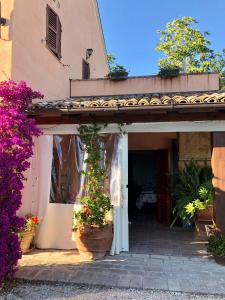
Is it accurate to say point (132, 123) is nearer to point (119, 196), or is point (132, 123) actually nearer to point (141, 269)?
point (119, 196)

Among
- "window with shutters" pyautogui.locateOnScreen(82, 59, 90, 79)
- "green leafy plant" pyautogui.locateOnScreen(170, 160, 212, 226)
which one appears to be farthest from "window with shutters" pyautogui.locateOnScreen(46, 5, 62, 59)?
"green leafy plant" pyautogui.locateOnScreen(170, 160, 212, 226)

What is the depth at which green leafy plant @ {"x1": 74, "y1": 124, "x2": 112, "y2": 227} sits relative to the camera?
273 inches

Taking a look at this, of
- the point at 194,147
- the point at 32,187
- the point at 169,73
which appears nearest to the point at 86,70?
the point at 169,73

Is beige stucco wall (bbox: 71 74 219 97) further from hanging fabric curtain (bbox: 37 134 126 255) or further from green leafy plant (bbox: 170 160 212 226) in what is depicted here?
hanging fabric curtain (bbox: 37 134 126 255)

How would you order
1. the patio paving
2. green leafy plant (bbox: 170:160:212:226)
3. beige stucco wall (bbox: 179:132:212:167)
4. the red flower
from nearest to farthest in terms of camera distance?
the patio paving, the red flower, green leafy plant (bbox: 170:160:212:226), beige stucco wall (bbox: 179:132:212:167)

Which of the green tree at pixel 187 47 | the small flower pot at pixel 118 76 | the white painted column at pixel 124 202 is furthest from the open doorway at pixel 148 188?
the green tree at pixel 187 47

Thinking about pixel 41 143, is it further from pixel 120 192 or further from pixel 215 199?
pixel 215 199

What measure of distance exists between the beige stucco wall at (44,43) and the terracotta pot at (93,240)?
3.83m

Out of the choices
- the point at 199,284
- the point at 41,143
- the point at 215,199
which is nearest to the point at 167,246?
the point at 215,199

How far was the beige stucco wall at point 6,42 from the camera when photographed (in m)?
7.67

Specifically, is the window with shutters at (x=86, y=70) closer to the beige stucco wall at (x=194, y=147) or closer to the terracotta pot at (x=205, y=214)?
the beige stucco wall at (x=194, y=147)

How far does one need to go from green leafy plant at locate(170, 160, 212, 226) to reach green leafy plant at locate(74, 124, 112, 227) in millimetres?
2886

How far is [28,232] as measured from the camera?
7.35 metres

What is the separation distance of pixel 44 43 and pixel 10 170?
5.18 meters
